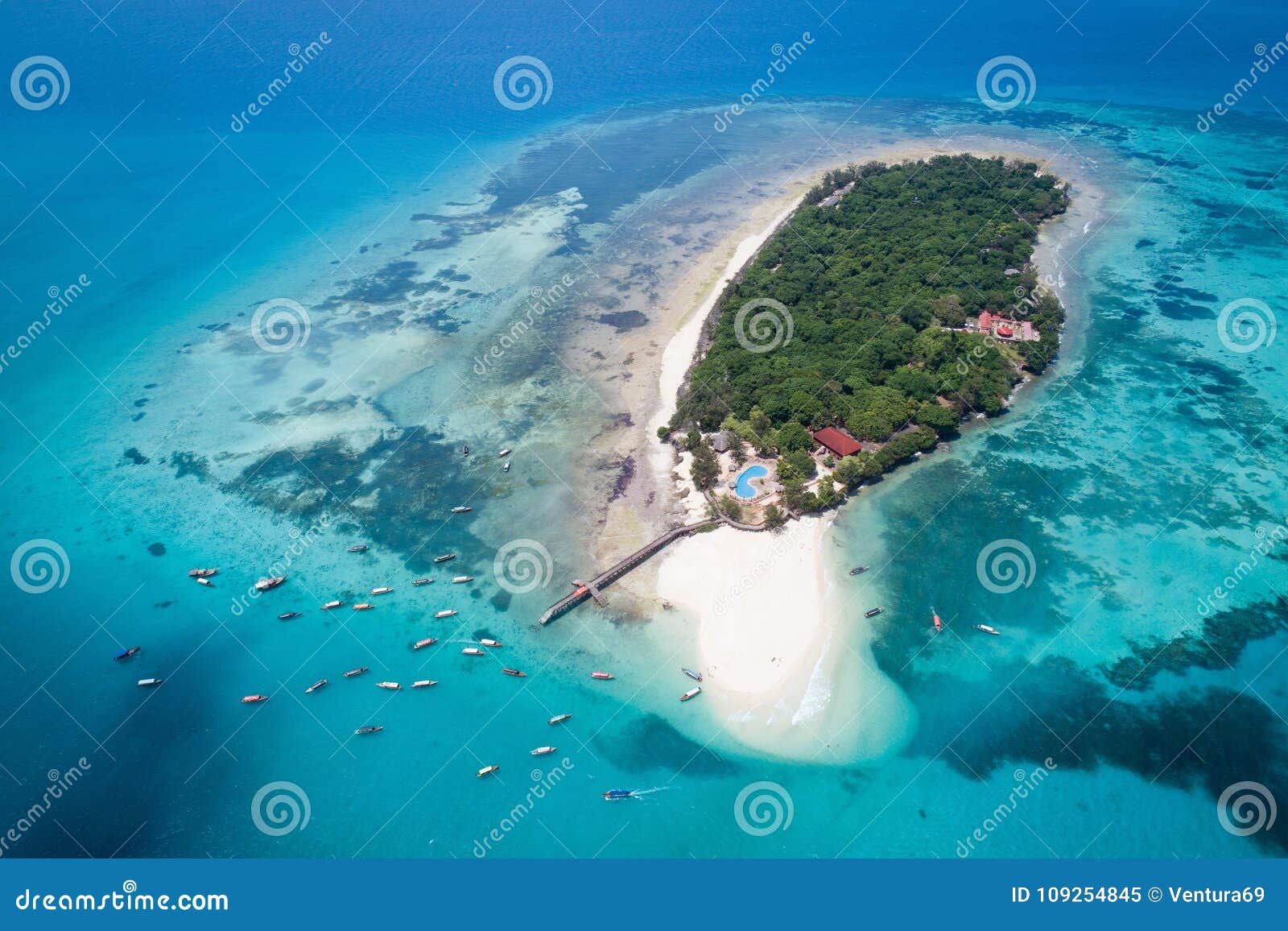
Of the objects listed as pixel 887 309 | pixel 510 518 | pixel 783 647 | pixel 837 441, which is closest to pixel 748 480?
pixel 837 441

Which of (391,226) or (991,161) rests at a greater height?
(991,161)

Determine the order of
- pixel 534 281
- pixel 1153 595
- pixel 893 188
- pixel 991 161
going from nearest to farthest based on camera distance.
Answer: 1. pixel 1153 595
2. pixel 534 281
3. pixel 893 188
4. pixel 991 161

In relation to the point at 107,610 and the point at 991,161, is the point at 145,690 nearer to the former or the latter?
the point at 107,610

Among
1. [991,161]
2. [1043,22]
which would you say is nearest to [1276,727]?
[991,161]

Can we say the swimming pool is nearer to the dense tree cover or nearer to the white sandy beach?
the dense tree cover

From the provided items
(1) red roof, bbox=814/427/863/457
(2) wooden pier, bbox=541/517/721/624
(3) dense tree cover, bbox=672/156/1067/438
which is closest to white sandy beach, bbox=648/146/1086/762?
(2) wooden pier, bbox=541/517/721/624

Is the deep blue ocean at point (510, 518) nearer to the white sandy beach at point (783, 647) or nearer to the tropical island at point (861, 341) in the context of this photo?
the white sandy beach at point (783, 647)
